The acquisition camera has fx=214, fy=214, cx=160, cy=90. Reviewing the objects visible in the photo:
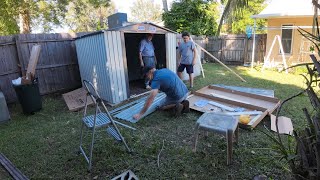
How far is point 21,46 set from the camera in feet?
20.7

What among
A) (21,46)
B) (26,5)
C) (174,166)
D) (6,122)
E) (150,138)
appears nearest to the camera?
(174,166)

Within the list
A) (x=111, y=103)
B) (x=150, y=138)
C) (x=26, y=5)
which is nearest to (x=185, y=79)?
(x=111, y=103)

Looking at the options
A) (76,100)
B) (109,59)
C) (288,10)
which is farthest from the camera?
(288,10)

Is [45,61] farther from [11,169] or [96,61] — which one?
[11,169]

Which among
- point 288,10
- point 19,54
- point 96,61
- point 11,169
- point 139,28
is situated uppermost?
point 288,10

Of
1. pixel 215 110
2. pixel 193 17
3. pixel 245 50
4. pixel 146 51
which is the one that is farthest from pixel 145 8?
pixel 215 110

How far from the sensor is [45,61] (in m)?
6.91

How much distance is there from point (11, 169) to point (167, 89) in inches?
117

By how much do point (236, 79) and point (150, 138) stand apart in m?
5.62

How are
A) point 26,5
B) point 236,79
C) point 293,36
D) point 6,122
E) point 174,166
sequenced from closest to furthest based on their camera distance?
1. point 174,166
2. point 6,122
3. point 236,79
4. point 293,36
5. point 26,5

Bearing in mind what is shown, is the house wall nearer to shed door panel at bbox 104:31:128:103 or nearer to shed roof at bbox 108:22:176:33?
shed roof at bbox 108:22:176:33

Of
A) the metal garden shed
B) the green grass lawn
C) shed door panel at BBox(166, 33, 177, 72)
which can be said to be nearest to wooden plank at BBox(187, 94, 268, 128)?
the green grass lawn

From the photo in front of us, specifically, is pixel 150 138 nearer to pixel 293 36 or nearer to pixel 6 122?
pixel 6 122

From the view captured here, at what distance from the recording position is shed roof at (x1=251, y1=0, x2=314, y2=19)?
9688 millimetres
